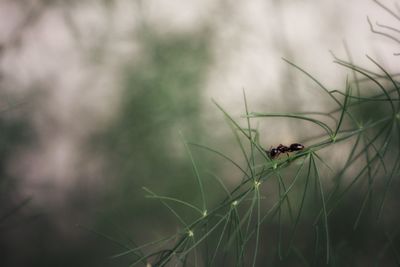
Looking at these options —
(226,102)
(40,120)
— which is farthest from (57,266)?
(226,102)

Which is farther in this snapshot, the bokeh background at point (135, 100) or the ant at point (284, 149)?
the bokeh background at point (135, 100)

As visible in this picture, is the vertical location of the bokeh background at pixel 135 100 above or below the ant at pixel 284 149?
above

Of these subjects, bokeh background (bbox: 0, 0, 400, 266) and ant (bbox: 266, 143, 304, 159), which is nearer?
ant (bbox: 266, 143, 304, 159)

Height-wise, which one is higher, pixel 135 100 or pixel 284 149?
pixel 135 100

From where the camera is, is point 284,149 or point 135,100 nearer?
point 284,149

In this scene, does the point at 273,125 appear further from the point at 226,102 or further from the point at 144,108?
the point at 144,108

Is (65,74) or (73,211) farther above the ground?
(65,74)

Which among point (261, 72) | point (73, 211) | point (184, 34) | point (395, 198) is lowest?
point (395, 198)
